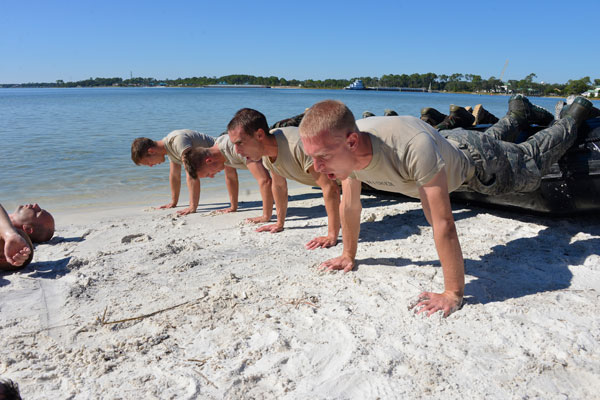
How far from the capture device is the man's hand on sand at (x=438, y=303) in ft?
8.31

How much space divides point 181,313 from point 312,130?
1360 mm

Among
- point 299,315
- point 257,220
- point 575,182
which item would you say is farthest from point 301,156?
point 575,182

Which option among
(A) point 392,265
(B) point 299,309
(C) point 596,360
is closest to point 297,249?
(A) point 392,265

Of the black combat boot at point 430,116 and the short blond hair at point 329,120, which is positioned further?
the black combat boot at point 430,116

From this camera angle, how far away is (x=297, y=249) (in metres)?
3.77

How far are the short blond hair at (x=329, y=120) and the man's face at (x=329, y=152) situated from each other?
0.11 feet

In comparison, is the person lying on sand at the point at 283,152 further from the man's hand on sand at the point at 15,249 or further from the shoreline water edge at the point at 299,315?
the man's hand on sand at the point at 15,249

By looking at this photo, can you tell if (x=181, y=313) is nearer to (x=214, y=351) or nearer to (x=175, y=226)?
(x=214, y=351)

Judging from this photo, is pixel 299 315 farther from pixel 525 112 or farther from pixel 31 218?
pixel 525 112

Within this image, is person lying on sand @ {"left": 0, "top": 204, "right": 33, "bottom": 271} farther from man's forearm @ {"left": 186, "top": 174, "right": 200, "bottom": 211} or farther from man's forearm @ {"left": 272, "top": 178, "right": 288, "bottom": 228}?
man's forearm @ {"left": 186, "top": 174, "right": 200, "bottom": 211}

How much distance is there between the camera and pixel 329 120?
2447 mm

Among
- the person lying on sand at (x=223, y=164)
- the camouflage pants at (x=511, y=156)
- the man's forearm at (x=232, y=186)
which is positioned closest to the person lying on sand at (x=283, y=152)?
the person lying on sand at (x=223, y=164)

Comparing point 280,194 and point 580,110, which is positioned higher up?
point 580,110

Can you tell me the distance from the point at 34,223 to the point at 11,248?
3.58 ft
